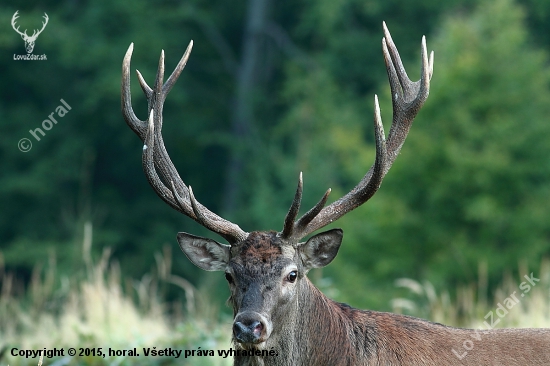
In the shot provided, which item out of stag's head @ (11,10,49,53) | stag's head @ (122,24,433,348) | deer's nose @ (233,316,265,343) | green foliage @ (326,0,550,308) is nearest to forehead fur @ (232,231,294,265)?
stag's head @ (122,24,433,348)

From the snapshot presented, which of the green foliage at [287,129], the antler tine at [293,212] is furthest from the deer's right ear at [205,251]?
the green foliage at [287,129]

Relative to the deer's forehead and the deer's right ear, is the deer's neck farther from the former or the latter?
the deer's right ear

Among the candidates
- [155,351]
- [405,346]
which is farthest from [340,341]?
[155,351]

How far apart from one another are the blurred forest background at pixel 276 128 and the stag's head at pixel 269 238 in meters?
15.0

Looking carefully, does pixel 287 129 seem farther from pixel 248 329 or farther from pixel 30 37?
pixel 248 329

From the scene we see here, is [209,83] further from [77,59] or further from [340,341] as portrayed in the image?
[340,341]

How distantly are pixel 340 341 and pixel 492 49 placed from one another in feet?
59.4

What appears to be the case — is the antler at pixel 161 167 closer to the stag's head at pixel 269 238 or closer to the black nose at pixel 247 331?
the stag's head at pixel 269 238

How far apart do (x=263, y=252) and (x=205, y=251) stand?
0.63 m

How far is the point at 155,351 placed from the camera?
7332mm

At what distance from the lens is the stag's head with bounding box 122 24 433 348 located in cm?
496

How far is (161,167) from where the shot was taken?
5.80 meters

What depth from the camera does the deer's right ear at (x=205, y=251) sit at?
553cm

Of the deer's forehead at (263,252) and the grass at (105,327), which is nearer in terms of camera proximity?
the deer's forehead at (263,252)
